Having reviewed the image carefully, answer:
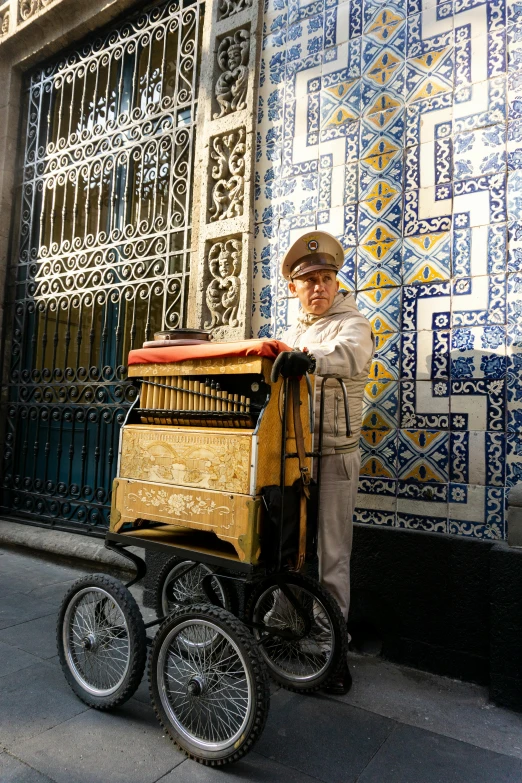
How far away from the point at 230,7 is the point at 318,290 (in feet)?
9.22

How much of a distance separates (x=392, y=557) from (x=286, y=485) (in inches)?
43.7

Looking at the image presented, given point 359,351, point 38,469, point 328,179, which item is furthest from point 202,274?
point 38,469

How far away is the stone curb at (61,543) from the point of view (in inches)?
187

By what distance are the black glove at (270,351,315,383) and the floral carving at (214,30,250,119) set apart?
2.71 m

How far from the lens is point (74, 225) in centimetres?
570

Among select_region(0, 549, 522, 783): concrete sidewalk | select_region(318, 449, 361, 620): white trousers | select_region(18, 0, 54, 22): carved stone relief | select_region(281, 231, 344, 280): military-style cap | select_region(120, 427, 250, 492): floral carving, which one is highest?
select_region(18, 0, 54, 22): carved stone relief

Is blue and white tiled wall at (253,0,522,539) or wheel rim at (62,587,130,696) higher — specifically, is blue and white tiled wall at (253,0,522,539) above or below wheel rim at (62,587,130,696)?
above

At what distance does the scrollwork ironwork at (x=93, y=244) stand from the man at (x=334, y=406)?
5.67ft

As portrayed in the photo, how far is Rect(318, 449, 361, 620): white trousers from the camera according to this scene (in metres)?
3.00

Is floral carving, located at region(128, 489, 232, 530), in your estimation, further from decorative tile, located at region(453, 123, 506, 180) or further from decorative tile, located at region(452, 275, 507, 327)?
decorative tile, located at region(453, 123, 506, 180)

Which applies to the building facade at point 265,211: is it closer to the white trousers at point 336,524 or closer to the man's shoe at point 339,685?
the white trousers at point 336,524

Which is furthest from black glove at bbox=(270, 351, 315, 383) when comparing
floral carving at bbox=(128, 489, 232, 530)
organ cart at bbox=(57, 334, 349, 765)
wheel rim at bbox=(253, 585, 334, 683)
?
wheel rim at bbox=(253, 585, 334, 683)

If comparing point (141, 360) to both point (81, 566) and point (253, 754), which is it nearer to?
point (253, 754)

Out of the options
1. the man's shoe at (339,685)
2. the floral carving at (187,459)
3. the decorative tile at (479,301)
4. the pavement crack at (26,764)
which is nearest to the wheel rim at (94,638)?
the pavement crack at (26,764)
